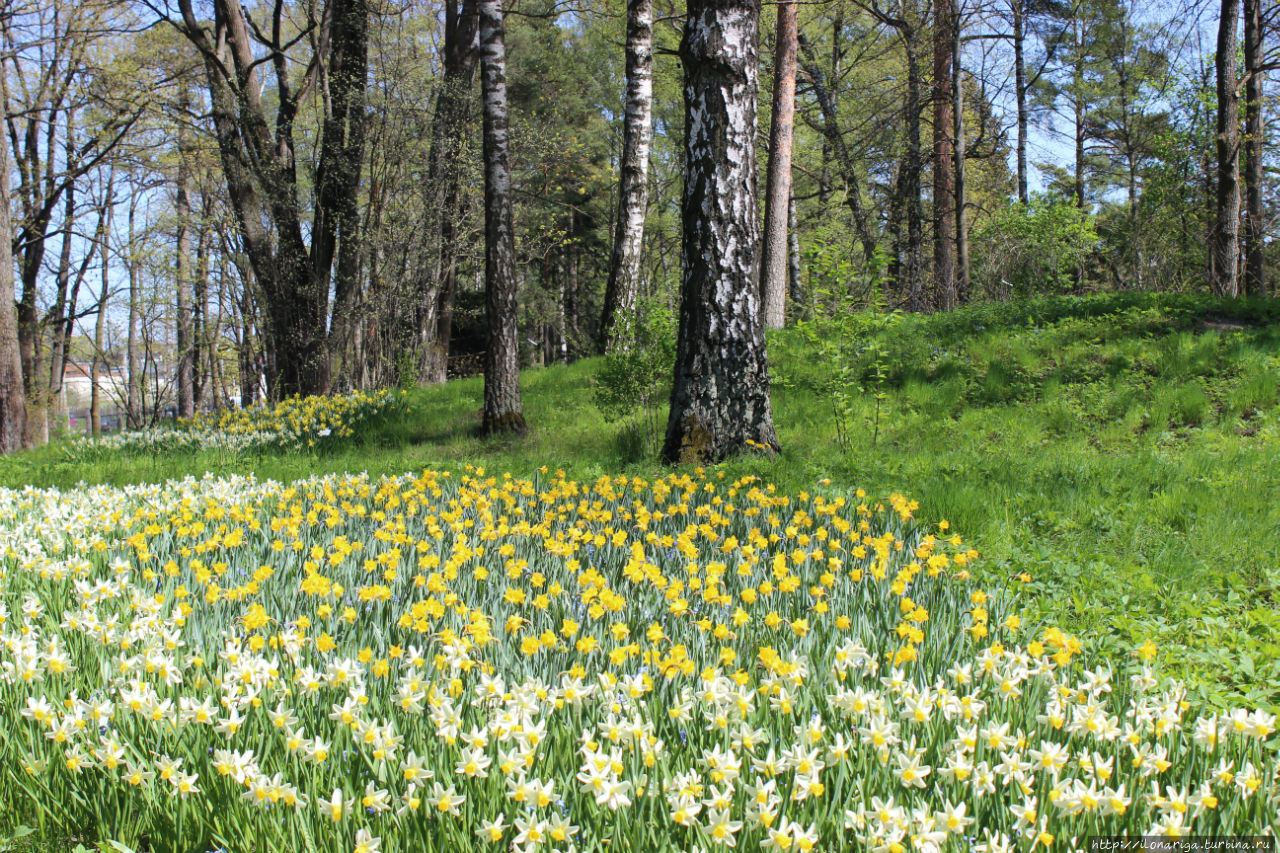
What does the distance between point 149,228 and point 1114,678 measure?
22.3m

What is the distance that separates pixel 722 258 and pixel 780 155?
6.31m

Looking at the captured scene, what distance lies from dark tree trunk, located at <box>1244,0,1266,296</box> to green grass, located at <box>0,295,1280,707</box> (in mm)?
3954

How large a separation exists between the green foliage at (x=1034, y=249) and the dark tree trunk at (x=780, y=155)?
16.7 feet

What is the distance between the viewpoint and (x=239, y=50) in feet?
37.0

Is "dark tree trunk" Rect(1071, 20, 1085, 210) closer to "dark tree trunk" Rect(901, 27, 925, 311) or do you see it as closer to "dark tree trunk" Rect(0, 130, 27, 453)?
"dark tree trunk" Rect(901, 27, 925, 311)

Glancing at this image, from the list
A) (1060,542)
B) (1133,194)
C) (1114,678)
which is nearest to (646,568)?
(1114,678)

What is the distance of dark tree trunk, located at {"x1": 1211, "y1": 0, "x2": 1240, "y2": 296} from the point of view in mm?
11070

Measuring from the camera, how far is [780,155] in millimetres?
11469

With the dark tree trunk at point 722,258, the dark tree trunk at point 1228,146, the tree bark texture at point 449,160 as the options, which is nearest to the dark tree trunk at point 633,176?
the tree bark texture at point 449,160

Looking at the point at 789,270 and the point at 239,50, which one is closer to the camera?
the point at 239,50

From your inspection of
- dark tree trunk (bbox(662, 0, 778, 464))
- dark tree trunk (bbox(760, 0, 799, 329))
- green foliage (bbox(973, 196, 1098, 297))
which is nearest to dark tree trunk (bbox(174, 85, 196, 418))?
dark tree trunk (bbox(760, 0, 799, 329))

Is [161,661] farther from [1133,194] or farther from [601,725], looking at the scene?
[1133,194]

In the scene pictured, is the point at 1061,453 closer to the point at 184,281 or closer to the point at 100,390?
the point at 184,281

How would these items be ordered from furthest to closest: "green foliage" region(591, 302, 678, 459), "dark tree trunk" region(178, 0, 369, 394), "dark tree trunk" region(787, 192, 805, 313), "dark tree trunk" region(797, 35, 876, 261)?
"dark tree trunk" region(787, 192, 805, 313) < "dark tree trunk" region(797, 35, 876, 261) < "dark tree trunk" region(178, 0, 369, 394) < "green foliage" region(591, 302, 678, 459)
